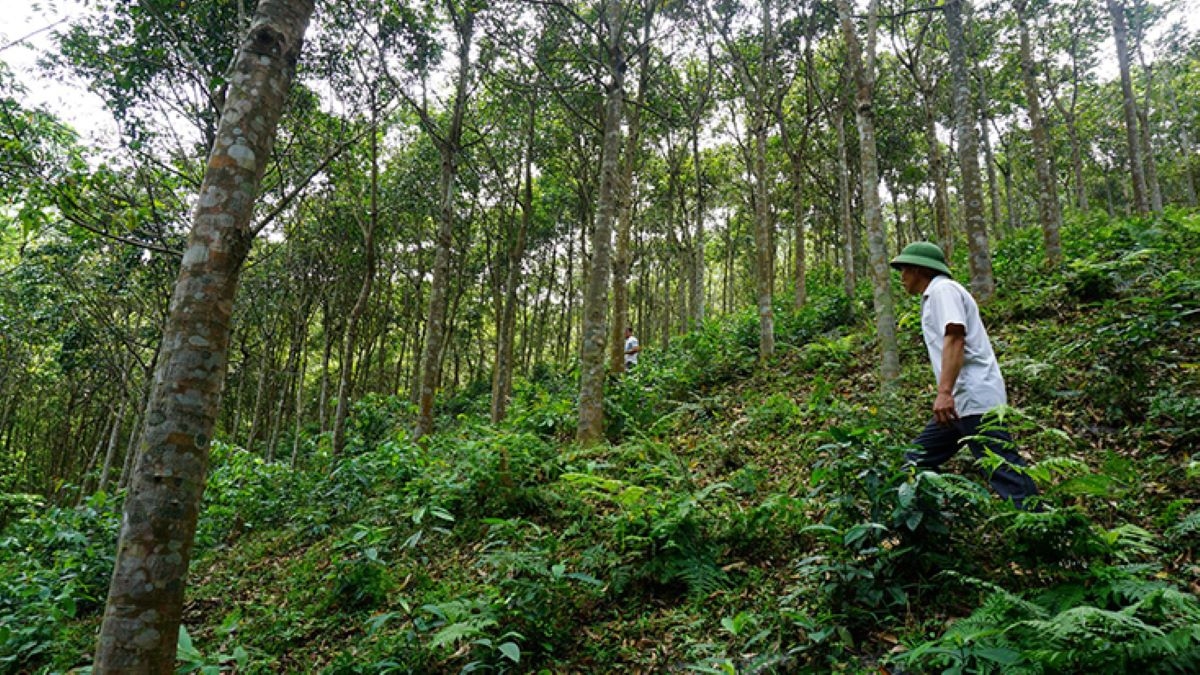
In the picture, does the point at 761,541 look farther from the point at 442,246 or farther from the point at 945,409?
the point at 442,246

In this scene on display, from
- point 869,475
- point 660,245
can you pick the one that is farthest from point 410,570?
point 660,245

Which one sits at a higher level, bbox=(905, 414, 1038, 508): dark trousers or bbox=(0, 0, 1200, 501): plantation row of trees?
bbox=(0, 0, 1200, 501): plantation row of trees

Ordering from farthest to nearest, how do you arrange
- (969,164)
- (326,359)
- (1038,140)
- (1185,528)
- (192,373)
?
(326,359) < (1038,140) < (969,164) < (1185,528) < (192,373)

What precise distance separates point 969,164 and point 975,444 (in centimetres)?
610

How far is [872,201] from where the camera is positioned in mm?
7102

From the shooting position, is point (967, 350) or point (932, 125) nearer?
point (967, 350)

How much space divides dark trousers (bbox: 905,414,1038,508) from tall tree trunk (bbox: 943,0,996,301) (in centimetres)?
560

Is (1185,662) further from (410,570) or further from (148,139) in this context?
(148,139)

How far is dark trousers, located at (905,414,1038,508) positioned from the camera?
3178 mm

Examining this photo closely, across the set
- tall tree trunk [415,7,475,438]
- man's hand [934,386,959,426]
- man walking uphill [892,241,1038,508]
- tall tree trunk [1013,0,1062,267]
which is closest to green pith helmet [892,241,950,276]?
man walking uphill [892,241,1038,508]

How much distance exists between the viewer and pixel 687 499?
4.29 m

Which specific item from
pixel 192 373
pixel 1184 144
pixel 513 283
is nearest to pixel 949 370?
pixel 192 373

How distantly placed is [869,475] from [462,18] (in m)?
11.2

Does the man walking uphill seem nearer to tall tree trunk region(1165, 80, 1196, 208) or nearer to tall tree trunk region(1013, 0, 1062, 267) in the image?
tall tree trunk region(1013, 0, 1062, 267)
